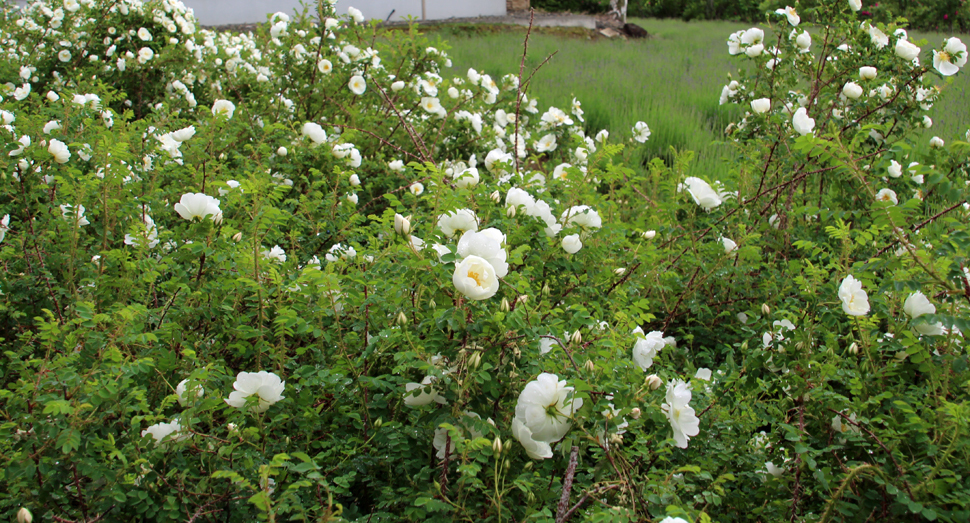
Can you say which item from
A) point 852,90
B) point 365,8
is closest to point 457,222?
point 852,90

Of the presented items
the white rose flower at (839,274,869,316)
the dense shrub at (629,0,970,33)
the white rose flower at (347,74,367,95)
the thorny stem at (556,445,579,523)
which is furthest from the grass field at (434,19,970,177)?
the dense shrub at (629,0,970,33)

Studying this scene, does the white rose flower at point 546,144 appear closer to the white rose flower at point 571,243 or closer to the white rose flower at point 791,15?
the white rose flower at point 791,15

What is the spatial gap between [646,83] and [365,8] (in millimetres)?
7674

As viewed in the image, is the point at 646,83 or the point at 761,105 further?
the point at 646,83

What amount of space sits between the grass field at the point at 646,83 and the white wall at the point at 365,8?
7.13ft

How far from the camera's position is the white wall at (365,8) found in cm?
1156

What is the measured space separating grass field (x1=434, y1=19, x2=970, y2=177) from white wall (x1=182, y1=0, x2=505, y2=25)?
2.17 metres

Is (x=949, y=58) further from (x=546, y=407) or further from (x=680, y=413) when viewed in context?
(x=546, y=407)

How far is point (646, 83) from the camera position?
6363 millimetres

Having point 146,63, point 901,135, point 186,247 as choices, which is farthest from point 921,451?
point 146,63

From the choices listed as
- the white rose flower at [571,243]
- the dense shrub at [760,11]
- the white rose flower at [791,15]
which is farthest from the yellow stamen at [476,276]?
the dense shrub at [760,11]

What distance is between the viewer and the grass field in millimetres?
4437

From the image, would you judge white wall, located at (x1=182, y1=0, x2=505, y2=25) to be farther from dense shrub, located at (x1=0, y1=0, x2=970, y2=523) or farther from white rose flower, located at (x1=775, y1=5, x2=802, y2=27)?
dense shrub, located at (x1=0, y1=0, x2=970, y2=523)

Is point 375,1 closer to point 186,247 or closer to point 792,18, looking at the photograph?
point 792,18
